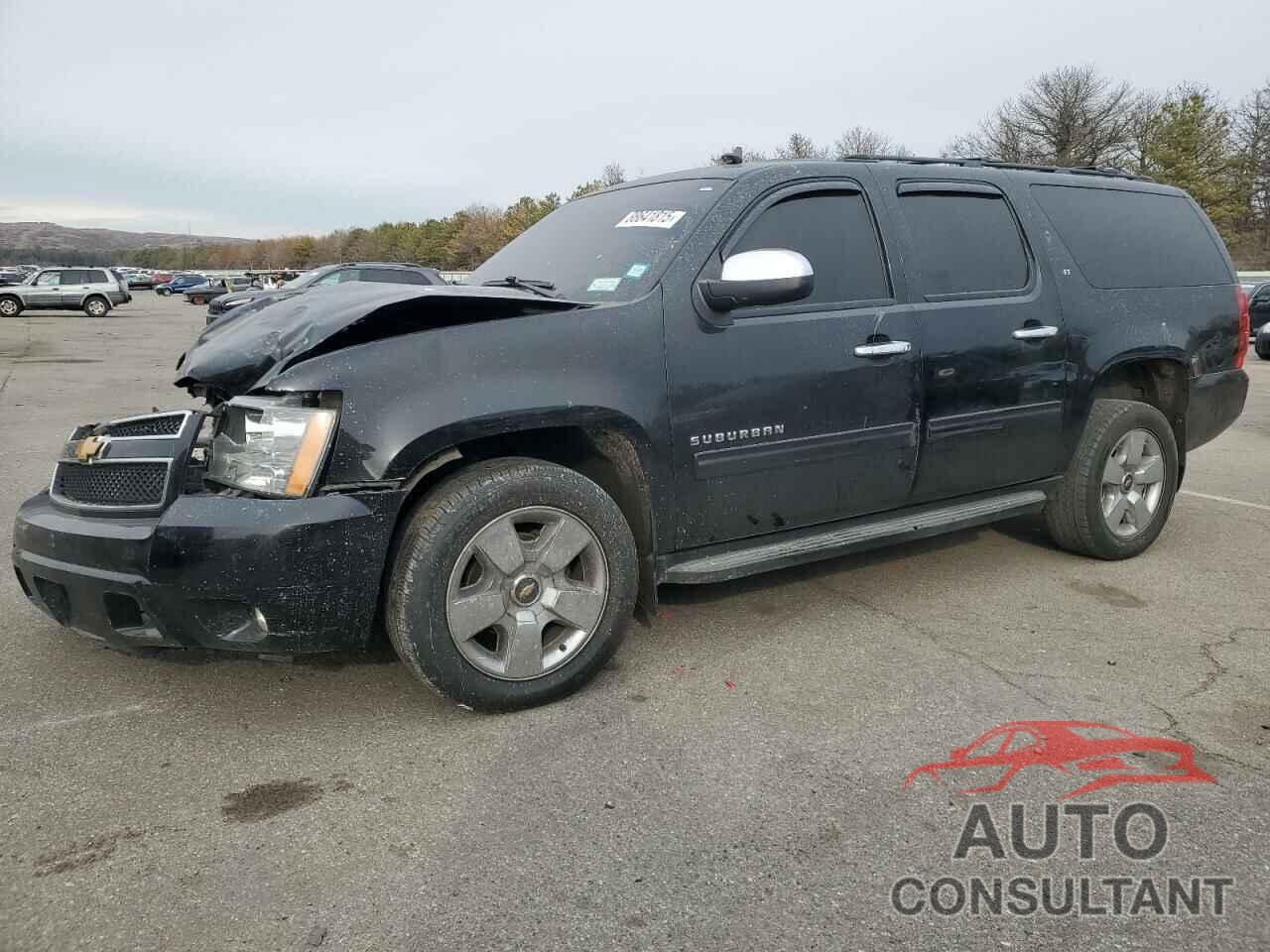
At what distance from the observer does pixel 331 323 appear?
293 centimetres

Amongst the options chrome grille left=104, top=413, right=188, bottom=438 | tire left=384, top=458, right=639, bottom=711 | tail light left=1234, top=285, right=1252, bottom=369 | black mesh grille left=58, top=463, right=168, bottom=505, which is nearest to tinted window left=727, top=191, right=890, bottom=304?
tire left=384, top=458, right=639, bottom=711

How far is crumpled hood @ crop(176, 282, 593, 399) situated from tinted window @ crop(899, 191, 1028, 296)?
5.25ft

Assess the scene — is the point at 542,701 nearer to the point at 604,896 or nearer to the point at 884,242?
the point at 604,896

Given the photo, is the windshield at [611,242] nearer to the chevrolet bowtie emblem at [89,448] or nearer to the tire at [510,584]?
the tire at [510,584]

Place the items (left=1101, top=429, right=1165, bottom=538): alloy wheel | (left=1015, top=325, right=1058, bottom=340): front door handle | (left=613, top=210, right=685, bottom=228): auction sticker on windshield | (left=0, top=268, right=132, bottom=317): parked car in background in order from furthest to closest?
(left=0, top=268, right=132, bottom=317): parked car in background < (left=1101, top=429, right=1165, bottom=538): alloy wheel < (left=1015, top=325, right=1058, bottom=340): front door handle < (left=613, top=210, right=685, bottom=228): auction sticker on windshield

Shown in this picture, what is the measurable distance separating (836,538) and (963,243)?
1442 millimetres

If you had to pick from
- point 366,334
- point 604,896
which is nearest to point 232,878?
point 604,896

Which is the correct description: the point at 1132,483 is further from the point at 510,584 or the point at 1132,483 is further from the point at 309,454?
the point at 309,454

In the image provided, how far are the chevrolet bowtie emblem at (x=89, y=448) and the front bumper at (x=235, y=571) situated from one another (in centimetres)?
23

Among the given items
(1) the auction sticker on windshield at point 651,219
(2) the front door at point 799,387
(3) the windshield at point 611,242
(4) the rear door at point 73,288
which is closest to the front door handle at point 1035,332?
(2) the front door at point 799,387

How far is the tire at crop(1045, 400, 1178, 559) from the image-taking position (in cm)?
461

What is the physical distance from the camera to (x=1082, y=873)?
2.32m

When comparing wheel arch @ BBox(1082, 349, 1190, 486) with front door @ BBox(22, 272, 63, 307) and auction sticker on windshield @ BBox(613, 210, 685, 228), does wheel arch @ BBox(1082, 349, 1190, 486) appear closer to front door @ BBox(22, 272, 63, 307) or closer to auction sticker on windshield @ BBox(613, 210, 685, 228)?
auction sticker on windshield @ BBox(613, 210, 685, 228)

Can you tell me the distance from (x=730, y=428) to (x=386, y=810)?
1.68m
